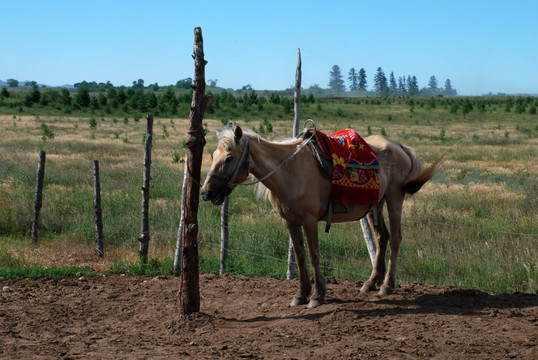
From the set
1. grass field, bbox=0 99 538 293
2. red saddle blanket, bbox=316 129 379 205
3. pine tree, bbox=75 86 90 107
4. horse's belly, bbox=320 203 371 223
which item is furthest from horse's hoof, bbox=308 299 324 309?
pine tree, bbox=75 86 90 107

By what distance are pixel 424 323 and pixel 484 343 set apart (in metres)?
0.70

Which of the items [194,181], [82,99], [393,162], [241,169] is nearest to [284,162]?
[241,169]

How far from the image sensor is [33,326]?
235 inches

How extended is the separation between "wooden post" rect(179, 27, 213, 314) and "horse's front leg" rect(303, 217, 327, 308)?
119cm

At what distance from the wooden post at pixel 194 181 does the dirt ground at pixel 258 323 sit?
258mm

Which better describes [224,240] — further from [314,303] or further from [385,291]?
[385,291]

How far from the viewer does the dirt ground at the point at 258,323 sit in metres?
4.97

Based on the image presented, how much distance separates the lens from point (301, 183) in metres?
6.08

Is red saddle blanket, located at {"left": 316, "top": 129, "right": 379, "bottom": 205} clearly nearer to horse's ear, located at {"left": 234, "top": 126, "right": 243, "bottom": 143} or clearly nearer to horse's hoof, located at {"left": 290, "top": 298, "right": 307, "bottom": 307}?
horse's ear, located at {"left": 234, "top": 126, "right": 243, "bottom": 143}

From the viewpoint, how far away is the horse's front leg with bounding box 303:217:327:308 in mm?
6102

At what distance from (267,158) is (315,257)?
120cm

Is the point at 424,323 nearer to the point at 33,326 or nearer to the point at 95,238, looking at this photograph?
the point at 33,326

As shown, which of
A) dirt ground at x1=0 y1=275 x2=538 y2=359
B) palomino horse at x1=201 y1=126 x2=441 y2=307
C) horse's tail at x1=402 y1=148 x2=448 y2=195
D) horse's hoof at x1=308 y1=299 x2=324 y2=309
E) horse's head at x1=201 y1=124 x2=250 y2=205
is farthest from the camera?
horse's tail at x1=402 y1=148 x2=448 y2=195

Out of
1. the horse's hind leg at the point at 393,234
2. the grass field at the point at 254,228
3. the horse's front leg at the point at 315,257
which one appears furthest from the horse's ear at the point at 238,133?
the grass field at the point at 254,228
